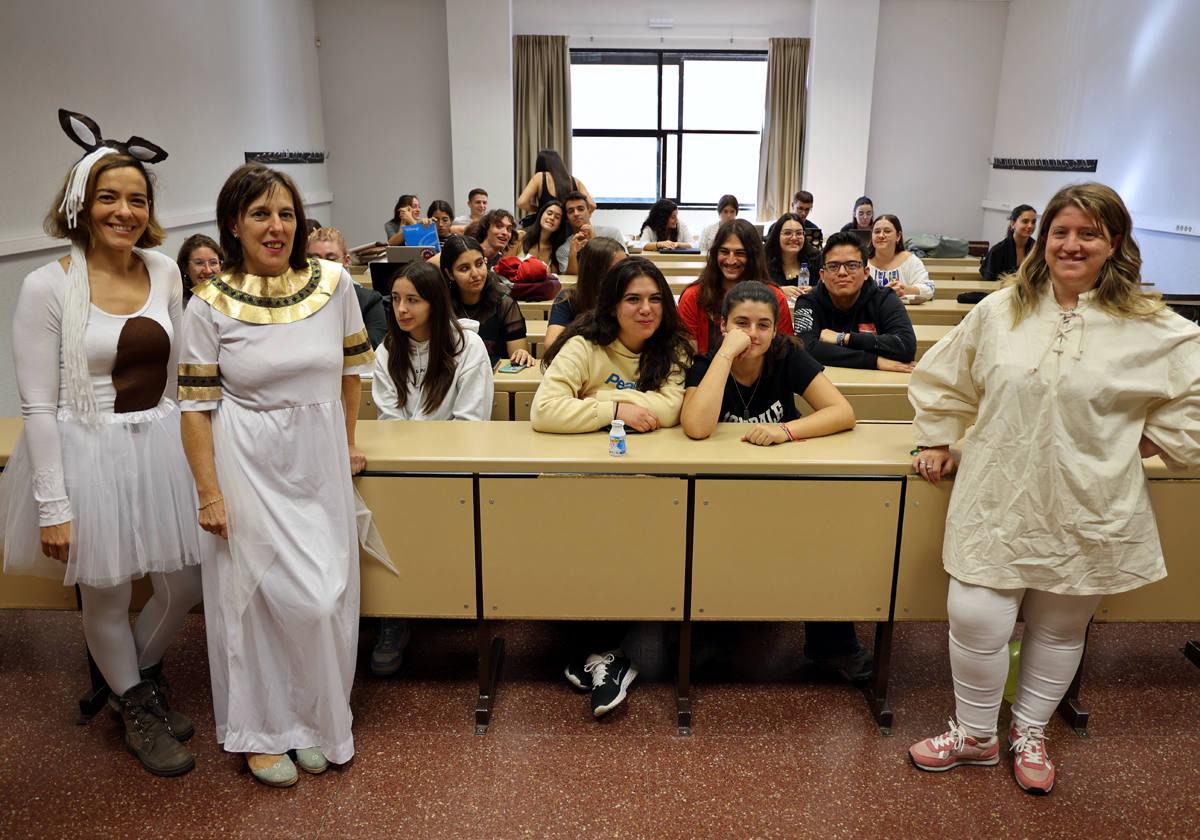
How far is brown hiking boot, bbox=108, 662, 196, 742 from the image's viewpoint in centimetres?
227

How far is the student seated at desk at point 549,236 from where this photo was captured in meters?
5.67

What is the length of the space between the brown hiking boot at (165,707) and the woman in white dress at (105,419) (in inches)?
2.7

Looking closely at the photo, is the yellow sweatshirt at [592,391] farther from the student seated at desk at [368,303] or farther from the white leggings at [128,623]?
the student seated at desk at [368,303]

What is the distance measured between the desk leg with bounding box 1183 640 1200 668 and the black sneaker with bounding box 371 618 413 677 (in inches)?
96.5

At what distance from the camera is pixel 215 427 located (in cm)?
194

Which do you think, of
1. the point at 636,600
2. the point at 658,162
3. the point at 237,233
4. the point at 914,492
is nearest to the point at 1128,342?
the point at 914,492

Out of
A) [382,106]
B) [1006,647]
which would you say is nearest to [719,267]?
[1006,647]

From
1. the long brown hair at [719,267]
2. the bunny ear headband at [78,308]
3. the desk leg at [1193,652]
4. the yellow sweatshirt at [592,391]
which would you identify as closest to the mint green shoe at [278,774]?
the bunny ear headband at [78,308]

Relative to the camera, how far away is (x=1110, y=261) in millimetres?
1862

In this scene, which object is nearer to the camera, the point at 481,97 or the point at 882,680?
the point at 882,680

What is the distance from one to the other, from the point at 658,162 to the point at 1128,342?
926 cm

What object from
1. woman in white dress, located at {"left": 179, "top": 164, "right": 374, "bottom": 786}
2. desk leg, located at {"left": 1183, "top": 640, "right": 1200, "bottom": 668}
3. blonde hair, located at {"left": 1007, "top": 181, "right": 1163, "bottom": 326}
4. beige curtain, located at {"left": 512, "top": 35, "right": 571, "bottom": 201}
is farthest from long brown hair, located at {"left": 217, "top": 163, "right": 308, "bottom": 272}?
beige curtain, located at {"left": 512, "top": 35, "right": 571, "bottom": 201}

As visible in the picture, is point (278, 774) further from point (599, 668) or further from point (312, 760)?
point (599, 668)

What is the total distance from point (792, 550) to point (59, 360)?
5.94 ft
